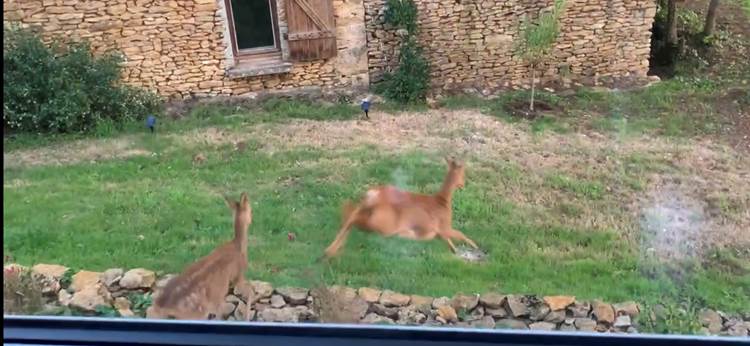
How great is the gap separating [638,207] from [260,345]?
64 cm

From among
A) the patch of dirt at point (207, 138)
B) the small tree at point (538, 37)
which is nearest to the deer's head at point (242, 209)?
the patch of dirt at point (207, 138)

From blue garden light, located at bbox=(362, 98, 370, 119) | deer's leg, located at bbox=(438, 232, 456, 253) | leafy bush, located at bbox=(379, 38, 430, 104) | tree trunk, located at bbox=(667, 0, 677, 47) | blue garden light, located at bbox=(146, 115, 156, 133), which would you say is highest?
tree trunk, located at bbox=(667, 0, 677, 47)

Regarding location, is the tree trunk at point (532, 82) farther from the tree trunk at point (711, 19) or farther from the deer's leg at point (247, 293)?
the deer's leg at point (247, 293)

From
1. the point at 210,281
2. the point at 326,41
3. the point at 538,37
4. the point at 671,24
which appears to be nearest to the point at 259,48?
the point at 326,41

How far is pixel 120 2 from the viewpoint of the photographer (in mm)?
1166

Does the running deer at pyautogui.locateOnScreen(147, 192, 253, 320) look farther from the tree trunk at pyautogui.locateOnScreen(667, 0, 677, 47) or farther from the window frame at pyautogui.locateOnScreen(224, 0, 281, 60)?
the tree trunk at pyautogui.locateOnScreen(667, 0, 677, 47)

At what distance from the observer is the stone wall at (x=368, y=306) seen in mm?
893

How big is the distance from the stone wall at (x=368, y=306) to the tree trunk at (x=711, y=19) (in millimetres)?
422

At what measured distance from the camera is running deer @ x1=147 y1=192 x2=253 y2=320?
885 mm

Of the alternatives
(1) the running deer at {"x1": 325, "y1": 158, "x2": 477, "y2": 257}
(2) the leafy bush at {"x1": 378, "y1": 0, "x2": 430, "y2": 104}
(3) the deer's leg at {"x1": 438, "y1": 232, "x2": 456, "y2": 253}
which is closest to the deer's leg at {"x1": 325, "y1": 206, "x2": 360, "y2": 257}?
(1) the running deer at {"x1": 325, "y1": 158, "x2": 477, "y2": 257}

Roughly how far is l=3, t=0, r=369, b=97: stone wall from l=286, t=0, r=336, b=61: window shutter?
2cm

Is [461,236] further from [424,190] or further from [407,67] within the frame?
[407,67]

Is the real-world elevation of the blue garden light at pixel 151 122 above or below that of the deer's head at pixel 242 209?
above

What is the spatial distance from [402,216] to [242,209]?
9.0 inches
